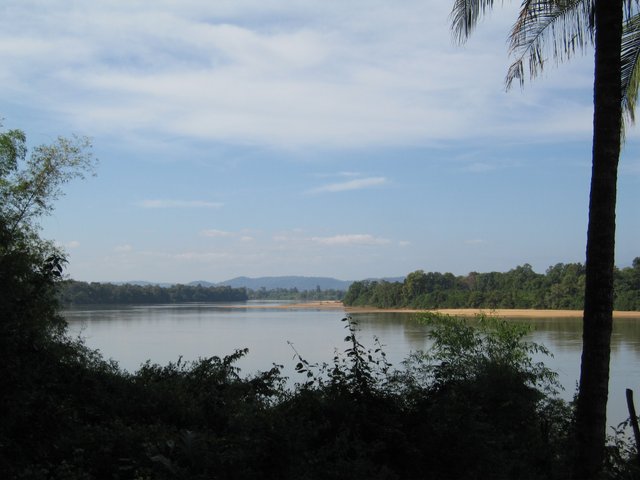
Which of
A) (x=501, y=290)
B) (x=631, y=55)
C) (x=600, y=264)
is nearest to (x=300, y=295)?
(x=501, y=290)

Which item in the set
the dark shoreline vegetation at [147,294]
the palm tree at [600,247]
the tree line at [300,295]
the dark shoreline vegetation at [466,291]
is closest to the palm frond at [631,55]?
the palm tree at [600,247]

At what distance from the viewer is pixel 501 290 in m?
74.9

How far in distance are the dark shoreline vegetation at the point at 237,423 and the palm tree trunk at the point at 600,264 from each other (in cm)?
33

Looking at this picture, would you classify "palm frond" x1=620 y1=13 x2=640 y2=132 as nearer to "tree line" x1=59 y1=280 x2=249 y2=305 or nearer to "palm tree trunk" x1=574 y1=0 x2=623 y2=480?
"palm tree trunk" x1=574 y1=0 x2=623 y2=480

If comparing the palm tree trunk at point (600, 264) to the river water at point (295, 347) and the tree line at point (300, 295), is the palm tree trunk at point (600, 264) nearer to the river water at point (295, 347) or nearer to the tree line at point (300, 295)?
the river water at point (295, 347)

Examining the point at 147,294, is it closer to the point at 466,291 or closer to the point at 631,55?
the point at 466,291

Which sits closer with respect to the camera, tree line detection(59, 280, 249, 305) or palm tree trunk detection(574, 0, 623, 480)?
palm tree trunk detection(574, 0, 623, 480)

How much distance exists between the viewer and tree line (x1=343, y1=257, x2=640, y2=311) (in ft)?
197

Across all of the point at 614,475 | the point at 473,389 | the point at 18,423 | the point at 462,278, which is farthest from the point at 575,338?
the point at 462,278

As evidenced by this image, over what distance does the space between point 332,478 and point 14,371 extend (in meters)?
2.43

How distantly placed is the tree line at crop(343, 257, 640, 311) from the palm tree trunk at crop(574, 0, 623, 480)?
51.2 m

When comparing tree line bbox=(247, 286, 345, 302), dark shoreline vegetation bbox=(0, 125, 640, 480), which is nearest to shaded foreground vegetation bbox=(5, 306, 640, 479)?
dark shoreline vegetation bbox=(0, 125, 640, 480)

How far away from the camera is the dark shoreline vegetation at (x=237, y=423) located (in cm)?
335

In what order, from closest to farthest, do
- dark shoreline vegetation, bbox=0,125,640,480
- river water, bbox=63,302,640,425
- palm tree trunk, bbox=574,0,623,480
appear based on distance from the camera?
dark shoreline vegetation, bbox=0,125,640,480, palm tree trunk, bbox=574,0,623,480, river water, bbox=63,302,640,425
